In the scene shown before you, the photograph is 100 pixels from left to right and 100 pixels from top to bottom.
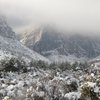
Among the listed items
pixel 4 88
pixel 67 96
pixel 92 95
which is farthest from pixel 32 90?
pixel 4 88

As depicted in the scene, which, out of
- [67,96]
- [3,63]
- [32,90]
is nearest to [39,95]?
[32,90]

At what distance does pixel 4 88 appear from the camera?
5494 centimetres

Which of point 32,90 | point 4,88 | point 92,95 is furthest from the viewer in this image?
point 4,88

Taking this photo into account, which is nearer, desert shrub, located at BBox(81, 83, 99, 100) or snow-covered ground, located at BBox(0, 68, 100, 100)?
desert shrub, located at BBox(81, 83, 99, 100)

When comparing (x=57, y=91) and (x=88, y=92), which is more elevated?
(x=57, y=91)

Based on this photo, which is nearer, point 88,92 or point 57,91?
point 88,92

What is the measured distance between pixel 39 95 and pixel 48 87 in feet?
21.3

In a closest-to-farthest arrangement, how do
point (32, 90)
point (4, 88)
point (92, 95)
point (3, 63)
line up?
point (92, 95) → point (32, 90) → point (4, 88) → point (3, 63)

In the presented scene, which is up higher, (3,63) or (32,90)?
(3,63)

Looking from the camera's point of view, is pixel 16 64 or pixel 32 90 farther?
pixel 16 64

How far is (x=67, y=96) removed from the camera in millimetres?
45719

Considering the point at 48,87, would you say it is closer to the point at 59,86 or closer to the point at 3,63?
the point at 59,86

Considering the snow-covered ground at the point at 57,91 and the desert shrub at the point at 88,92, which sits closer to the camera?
the desert shrub at the point at 88,92

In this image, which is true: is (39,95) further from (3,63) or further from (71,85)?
(3,63)
